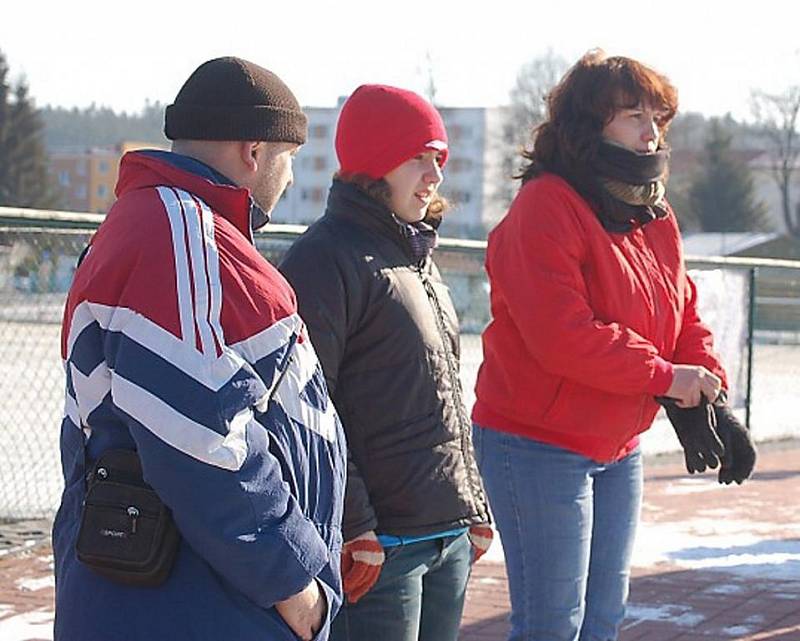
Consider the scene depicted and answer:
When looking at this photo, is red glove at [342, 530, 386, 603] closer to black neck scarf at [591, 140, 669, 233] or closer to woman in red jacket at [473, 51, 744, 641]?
woman in red jacket at [473, 51, 744, 641]

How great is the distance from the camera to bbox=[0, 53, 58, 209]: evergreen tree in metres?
82.3

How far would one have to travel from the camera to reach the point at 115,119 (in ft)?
461

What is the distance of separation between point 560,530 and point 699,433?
0.58 metres

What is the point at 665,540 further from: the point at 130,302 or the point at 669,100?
the point at 130,302

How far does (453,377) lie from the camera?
144 inches

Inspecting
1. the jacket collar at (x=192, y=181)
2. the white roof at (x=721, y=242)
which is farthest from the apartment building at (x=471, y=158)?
the jacket collar at (x=192, y=181)

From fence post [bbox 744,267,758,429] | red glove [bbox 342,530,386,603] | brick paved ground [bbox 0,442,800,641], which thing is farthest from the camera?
fence post [bbox 744,267,758,429]

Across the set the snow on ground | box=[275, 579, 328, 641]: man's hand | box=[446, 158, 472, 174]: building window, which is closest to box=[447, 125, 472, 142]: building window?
box=[446, 158, 472, 174]: building window

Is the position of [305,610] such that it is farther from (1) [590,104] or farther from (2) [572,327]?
(1) [590,104]

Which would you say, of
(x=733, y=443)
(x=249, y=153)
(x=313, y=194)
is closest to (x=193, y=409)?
(x=249, y=153)

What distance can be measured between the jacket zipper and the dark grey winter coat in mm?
56

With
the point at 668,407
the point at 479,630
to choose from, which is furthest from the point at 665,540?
the point at 668,407

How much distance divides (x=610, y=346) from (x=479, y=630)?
2.34 metres

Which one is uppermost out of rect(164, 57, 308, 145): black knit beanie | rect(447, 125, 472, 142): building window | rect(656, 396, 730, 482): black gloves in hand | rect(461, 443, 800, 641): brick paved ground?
rect(164, 57, 308, 145): black knit beanie
